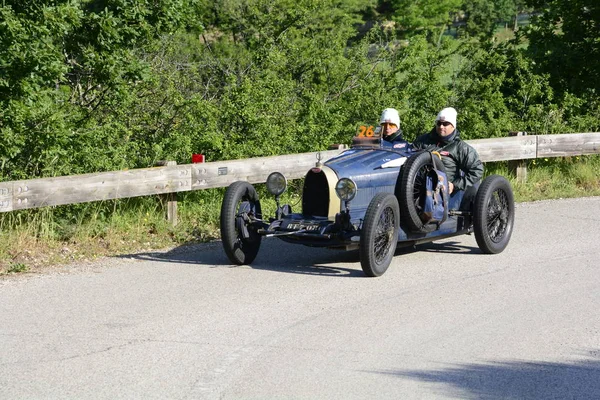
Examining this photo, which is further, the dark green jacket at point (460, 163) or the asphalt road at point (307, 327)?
the dark green jacket at point (460, 163)

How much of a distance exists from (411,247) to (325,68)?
951 cm

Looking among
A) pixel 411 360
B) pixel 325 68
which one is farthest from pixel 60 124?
pixel 325 68

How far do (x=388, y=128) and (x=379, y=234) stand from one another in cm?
211

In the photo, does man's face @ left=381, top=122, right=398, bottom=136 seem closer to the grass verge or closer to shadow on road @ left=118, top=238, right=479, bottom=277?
shadow on road @ left=118, top=238, right=479, bottom=277

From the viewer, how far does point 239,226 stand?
10.9 m

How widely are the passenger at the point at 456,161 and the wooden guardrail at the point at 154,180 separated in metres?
1.46

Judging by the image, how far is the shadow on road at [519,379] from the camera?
676 cm

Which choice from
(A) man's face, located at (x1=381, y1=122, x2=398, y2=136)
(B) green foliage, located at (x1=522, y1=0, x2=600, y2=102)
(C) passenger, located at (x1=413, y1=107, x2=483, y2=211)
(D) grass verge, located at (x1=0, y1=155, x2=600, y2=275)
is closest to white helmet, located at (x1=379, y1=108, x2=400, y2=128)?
(A) man's face, located at (x1=381, y1=122, x2=398, y2=136)

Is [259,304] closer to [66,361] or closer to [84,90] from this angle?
[66,361]

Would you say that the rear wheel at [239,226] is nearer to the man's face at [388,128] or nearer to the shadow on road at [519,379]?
the man's face at [388,128]

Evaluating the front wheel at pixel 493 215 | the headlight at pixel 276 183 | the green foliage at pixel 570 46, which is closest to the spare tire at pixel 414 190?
the front wheel at pixel 493 215

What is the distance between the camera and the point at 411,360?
7520mm

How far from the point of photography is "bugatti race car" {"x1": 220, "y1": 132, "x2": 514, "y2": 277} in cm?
1039

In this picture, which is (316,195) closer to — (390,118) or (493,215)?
(390,118)
